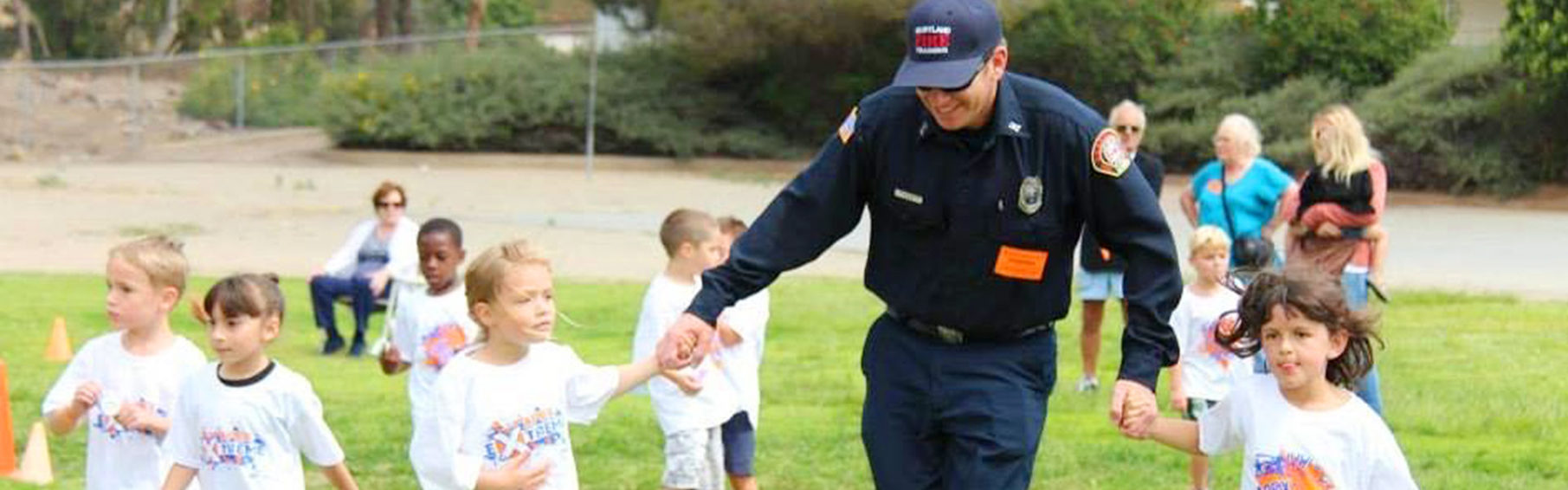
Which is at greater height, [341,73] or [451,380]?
[451,380]

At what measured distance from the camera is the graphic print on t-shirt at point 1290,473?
212 inches

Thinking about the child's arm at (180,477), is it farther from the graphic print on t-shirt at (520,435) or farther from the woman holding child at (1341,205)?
the woman holding child at (1341,205)

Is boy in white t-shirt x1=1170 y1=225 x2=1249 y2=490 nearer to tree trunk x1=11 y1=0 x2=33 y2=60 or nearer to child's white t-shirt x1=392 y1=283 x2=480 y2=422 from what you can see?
child's white t-shirt x1=392 y1=283 x2=480 y2=422

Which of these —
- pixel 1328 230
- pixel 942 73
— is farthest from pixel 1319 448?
pixel 1328 230

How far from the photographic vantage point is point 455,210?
26.8 m

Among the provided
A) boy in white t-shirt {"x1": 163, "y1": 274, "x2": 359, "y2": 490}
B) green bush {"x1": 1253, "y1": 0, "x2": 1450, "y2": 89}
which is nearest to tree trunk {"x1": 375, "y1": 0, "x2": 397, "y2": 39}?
green bush {"x1": 1253, "y1": 0, "x2": 1450, "y2": 89}

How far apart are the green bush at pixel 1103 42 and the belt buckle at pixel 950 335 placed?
27.7 meters

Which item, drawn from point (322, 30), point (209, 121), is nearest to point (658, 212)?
point (209, 121)

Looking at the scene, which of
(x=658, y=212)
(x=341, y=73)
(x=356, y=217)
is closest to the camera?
(x=356, y=217)

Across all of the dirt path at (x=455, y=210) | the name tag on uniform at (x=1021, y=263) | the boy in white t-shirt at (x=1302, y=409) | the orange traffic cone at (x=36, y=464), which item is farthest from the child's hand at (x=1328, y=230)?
the dirt path at (x=455, y=210)

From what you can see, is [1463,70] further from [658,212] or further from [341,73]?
[341,73]

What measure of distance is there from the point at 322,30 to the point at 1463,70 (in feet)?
117

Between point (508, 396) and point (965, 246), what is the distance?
1347mm

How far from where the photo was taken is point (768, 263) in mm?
5699
